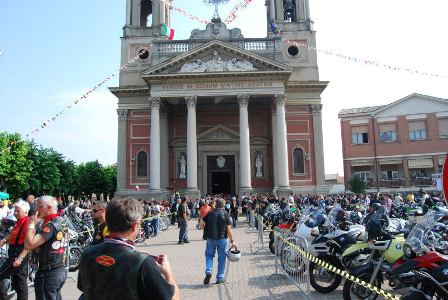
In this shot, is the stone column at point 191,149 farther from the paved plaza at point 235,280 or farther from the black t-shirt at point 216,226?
the black t-shirt at point 216,226

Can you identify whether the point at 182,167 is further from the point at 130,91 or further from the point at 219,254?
the point at 219,254

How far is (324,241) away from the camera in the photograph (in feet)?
26.1

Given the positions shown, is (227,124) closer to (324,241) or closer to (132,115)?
(132,115)

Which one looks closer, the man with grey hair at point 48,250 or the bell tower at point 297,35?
the man with grey hair at point 48,250

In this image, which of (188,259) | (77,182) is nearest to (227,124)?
(188,259)

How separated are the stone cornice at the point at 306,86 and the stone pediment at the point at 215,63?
2.68 meters

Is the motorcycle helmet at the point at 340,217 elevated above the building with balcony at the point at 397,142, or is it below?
below

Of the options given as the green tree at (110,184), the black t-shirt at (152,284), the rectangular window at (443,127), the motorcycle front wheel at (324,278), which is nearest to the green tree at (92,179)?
the green tree at (110,184)

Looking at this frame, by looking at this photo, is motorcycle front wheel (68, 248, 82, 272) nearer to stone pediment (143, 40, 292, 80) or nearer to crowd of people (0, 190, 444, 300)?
crowd of people (0, 190, 444, 300)

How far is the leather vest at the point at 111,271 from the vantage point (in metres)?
2.40

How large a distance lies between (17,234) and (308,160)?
1100 inches

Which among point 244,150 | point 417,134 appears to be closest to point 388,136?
point 417,134

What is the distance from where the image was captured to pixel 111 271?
2445mm

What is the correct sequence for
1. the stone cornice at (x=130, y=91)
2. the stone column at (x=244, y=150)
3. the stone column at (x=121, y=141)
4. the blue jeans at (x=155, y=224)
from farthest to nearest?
1. the stone column at (x=121, y=141)
2. the stone cornice at (x=130, y=91)
3. the stone column at (x=244, y=150)
4. the blue jeans at (x=155, y=224)
